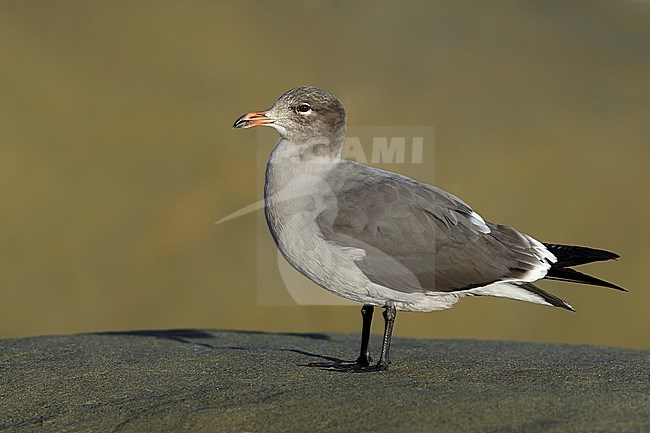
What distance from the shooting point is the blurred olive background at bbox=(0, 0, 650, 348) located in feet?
33.1

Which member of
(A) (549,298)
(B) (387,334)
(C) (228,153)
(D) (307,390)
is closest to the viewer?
(D) (307,390)

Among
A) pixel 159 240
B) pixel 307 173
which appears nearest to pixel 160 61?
pixel 159 240

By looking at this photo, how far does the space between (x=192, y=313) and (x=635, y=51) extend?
25.2ft

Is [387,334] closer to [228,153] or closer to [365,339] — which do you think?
[365,339]

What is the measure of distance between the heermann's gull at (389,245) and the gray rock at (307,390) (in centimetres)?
34

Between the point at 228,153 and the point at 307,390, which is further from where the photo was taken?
the point at 228,153

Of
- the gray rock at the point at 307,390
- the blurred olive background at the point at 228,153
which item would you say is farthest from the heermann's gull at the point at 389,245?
the blurred olive background at the point at 228,153

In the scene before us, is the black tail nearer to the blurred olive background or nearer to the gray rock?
the gray rock

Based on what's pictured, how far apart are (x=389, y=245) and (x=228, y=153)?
22.8 feet

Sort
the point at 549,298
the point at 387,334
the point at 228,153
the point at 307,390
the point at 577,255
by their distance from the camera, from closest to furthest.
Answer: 1. the point at 307,390
2. the point at 549,298
3. the point at 387,334
4. the point at 577,255
5. the point at 228,153

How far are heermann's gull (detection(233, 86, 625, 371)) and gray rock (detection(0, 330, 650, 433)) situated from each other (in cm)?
34

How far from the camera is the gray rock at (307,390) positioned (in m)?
3.03

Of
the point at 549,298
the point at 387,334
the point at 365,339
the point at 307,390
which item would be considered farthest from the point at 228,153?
the point at 307,390

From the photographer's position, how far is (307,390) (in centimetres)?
346
